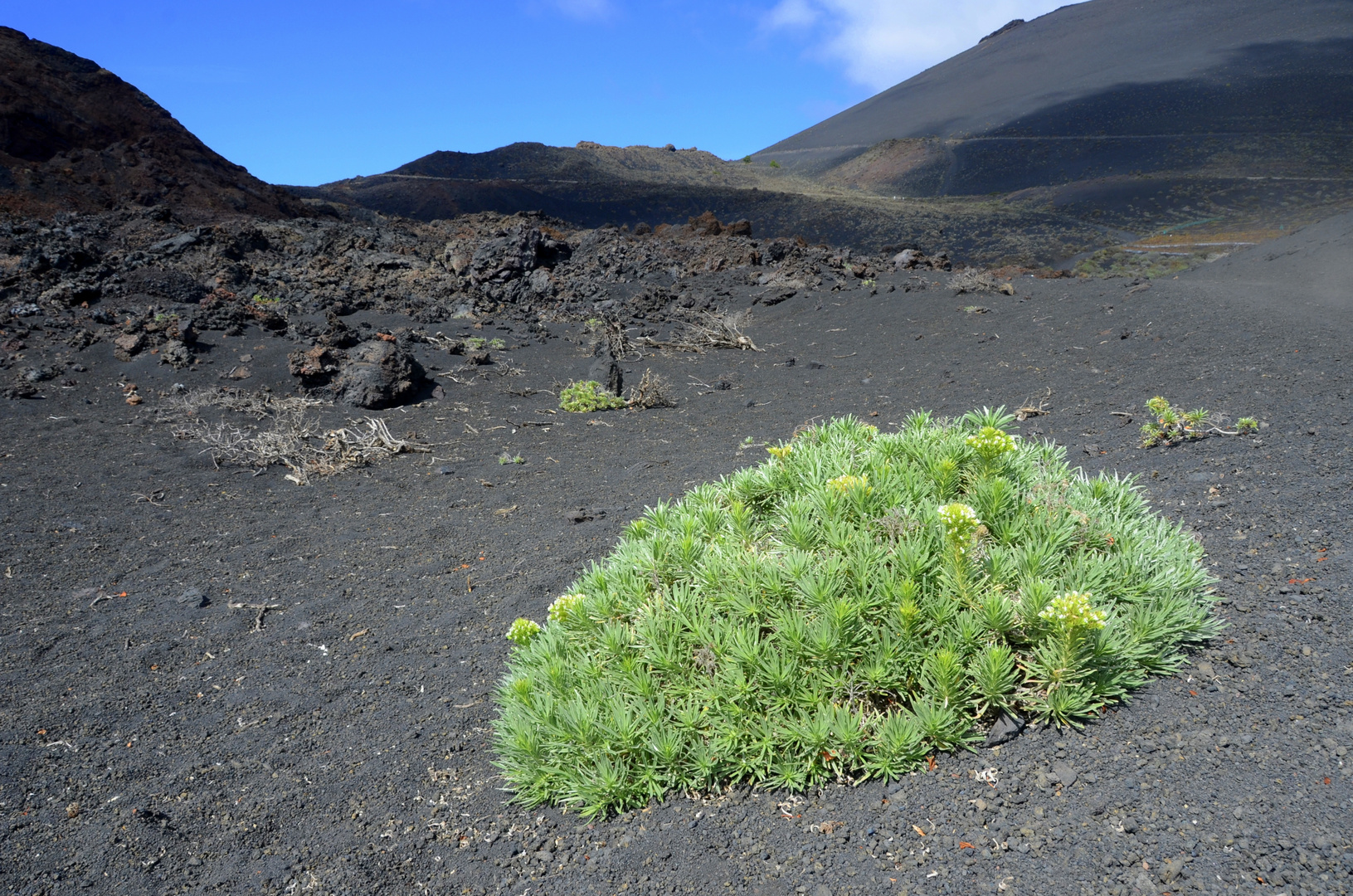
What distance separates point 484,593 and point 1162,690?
269 cm

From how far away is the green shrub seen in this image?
1999mm

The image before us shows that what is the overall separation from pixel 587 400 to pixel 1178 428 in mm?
4574

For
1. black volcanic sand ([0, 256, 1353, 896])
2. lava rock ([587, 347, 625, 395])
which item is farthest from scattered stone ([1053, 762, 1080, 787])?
lava rock ([587, 347, 625, 395])

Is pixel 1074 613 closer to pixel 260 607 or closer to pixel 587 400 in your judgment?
pixel 260 607

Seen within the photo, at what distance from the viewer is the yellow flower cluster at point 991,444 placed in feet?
7.89

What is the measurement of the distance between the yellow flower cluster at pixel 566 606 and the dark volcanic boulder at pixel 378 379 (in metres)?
5.04

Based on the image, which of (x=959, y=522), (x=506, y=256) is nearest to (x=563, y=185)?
(x=506, y=256)

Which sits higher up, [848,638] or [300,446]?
[300,446]

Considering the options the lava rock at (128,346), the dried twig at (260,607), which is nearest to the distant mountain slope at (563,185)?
the lava rock at (128,346)

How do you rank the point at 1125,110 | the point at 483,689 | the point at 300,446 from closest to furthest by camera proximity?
the point at 483,689 → the point at 300,446 → the point at 1125,110

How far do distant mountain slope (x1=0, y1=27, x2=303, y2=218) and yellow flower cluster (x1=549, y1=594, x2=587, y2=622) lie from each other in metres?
14.5

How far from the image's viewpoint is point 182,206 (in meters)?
14.2

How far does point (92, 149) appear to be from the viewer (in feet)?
48.8

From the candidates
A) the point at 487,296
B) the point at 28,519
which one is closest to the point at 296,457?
the point at 28,519
